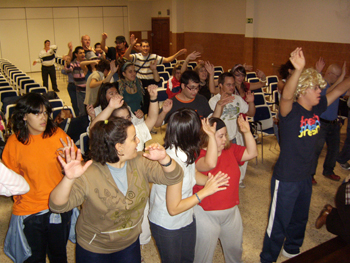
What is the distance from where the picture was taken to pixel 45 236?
2.26 meters

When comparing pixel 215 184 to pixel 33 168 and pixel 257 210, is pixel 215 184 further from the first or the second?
pixel 257 210

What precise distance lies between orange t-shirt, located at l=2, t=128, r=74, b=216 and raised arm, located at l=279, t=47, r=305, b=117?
1707 millimetres

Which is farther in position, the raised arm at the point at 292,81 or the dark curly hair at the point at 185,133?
the raised arm at the point at 292,81

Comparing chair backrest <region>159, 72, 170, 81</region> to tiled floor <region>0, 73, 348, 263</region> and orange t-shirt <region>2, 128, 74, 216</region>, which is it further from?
orange t-shirt <region>2, 128, 74, 216</region>

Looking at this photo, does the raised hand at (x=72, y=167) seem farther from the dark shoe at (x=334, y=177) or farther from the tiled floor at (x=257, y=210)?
the dark shoe at (x=334, y=177)

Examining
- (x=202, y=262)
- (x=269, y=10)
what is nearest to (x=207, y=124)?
(x=202, y=262)

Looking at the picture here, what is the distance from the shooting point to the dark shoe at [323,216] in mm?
3131

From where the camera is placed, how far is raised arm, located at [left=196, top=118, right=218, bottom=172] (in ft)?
6.99

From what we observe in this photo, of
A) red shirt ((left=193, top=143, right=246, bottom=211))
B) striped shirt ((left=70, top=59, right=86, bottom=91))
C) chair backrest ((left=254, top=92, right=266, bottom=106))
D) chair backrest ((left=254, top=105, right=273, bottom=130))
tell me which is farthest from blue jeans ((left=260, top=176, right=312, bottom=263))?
striped shirt ((left=70, top=59, right=86, bottom=91))

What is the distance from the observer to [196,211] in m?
2.27

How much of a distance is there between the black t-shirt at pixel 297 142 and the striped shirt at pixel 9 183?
190 cm

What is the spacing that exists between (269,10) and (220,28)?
259 centimetres

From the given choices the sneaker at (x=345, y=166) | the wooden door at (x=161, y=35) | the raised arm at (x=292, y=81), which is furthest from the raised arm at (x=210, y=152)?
the wooden door at (x=161, y=35)

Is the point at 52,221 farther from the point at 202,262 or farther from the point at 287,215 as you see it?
the point at 287,215
